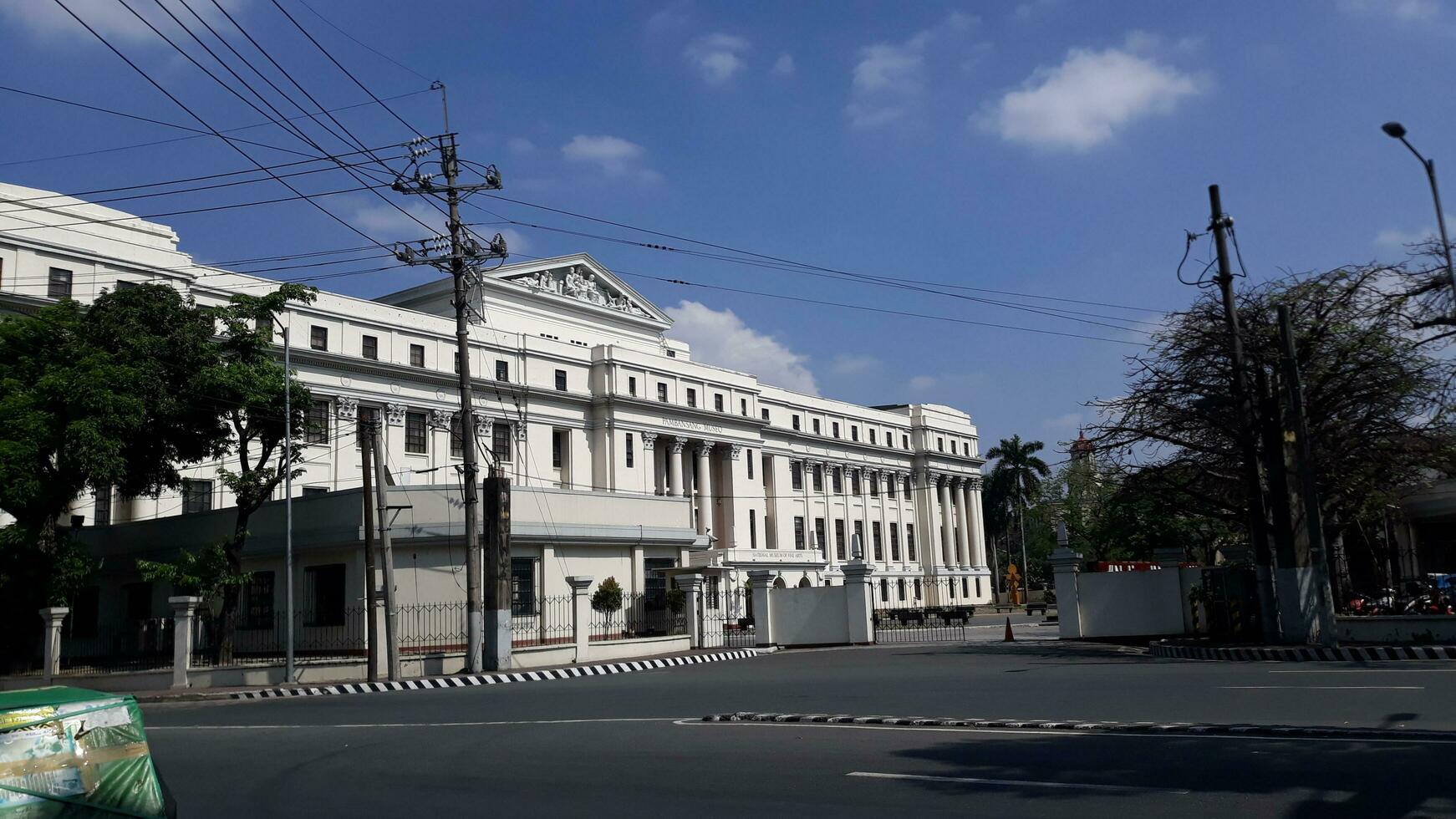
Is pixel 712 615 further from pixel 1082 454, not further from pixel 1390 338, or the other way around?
pixel 1390 338

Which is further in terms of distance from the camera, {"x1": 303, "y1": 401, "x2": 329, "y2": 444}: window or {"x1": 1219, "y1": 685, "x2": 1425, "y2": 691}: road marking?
{"x1": 303, "y1": 401, "x2": 329, "y2": 444}: window

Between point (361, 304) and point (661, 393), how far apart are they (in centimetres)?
1891

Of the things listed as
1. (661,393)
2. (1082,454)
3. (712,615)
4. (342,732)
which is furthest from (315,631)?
(661,393)

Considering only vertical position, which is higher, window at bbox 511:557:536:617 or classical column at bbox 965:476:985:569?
classical column at bbox 965:476:985:569

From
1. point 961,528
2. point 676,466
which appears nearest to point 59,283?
point 676,466

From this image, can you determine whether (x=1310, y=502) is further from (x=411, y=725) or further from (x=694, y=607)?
(x=694, y=607)

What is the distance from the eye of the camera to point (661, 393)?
63656 millimetres

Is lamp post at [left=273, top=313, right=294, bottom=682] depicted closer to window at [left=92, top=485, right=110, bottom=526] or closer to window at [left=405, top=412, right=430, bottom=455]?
window at [left=92, top=485, right=110, bottom=526]

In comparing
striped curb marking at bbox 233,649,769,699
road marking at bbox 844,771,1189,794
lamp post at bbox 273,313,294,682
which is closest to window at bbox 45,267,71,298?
lamp post at bbox 273,313,294,682

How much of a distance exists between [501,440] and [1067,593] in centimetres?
3274

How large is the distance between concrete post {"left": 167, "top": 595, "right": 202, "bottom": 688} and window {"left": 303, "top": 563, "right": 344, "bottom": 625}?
5.42 metres

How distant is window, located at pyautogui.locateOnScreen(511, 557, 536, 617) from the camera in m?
33.2

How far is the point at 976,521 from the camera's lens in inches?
3698

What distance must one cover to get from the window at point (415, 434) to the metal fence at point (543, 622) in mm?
21076
